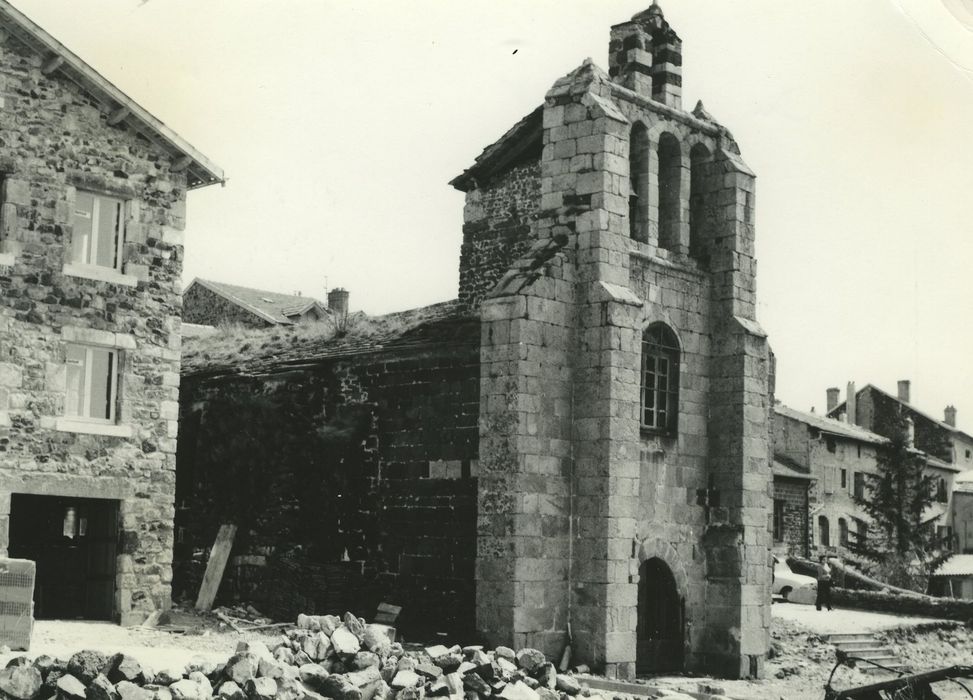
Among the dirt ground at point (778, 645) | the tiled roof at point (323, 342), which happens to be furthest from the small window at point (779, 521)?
the tiled roof at point (323, 342)

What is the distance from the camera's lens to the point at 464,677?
15273mm

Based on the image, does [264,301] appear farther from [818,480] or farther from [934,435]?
[934,435]

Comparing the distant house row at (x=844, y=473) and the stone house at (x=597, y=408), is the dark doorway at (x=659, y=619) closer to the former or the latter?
the stone house at (x=597, y=408)

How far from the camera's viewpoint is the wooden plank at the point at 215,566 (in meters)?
23.1

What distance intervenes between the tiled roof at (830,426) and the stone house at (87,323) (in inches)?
1268

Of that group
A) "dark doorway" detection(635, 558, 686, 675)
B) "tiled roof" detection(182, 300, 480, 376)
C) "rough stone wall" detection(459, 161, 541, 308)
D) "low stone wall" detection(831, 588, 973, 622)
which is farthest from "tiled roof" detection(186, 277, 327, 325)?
"low stone wall" detection(831, 588, 973, 622)

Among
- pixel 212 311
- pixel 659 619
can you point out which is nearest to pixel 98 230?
pixel 659 619

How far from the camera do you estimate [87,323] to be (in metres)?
20.1

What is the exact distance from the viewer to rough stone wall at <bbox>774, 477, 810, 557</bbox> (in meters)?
45.9

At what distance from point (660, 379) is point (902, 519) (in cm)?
2512

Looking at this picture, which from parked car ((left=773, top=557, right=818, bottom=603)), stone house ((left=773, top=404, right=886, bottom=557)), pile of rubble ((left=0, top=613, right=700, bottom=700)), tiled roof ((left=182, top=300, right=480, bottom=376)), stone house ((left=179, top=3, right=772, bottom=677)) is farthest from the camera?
stone house ((left=773, top=404, right=886, bottom=557))

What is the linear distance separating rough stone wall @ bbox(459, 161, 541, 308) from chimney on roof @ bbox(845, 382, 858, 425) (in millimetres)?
31428

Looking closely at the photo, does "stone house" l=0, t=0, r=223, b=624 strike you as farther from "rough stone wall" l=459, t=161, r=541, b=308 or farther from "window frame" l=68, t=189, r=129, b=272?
"rough stone wall" l=459, t=161, r=541, b=308

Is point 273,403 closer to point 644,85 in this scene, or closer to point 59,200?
point 59,200
